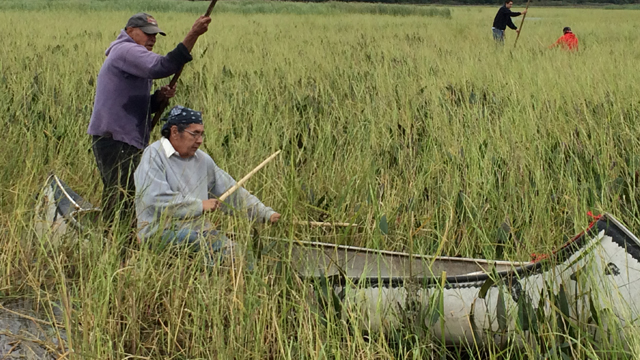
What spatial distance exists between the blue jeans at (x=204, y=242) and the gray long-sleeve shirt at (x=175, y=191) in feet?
0.14

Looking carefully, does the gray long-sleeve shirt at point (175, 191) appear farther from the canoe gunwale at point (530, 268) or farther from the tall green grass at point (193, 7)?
the tall green grass at point (193, 7)

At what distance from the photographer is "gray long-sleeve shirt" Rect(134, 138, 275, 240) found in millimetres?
2730

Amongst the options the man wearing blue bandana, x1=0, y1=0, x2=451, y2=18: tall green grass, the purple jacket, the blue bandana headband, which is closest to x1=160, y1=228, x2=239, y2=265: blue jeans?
the man wearing blue bandana

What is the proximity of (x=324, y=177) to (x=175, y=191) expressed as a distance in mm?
968

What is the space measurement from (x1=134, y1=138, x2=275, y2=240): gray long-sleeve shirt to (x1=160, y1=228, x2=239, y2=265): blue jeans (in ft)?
0.14

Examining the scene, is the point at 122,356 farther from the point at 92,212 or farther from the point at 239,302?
the point at 92,212

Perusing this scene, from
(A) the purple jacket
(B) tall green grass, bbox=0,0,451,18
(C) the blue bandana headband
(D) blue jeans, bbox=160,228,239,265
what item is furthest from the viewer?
(B) tall green grass, bbox=0,0,451,18

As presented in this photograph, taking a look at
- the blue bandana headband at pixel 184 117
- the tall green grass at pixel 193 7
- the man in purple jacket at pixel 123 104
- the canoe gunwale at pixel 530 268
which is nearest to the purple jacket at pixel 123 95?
the man in purple jacket at pixel 123 104

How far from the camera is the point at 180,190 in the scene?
2.90 meters

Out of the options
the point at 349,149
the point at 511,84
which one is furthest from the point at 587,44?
the point at 349,149

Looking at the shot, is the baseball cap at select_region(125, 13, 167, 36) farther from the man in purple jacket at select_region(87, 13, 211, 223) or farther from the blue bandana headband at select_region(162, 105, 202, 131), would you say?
the blue bandana headband at select_region(162, 105, 202, 131)

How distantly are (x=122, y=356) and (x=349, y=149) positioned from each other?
2.16 m

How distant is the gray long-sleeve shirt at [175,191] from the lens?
8.96ft

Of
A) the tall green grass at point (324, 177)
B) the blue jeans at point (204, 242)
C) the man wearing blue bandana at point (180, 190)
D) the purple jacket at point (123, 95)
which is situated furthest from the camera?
the purple jacket at point (123, 95)
